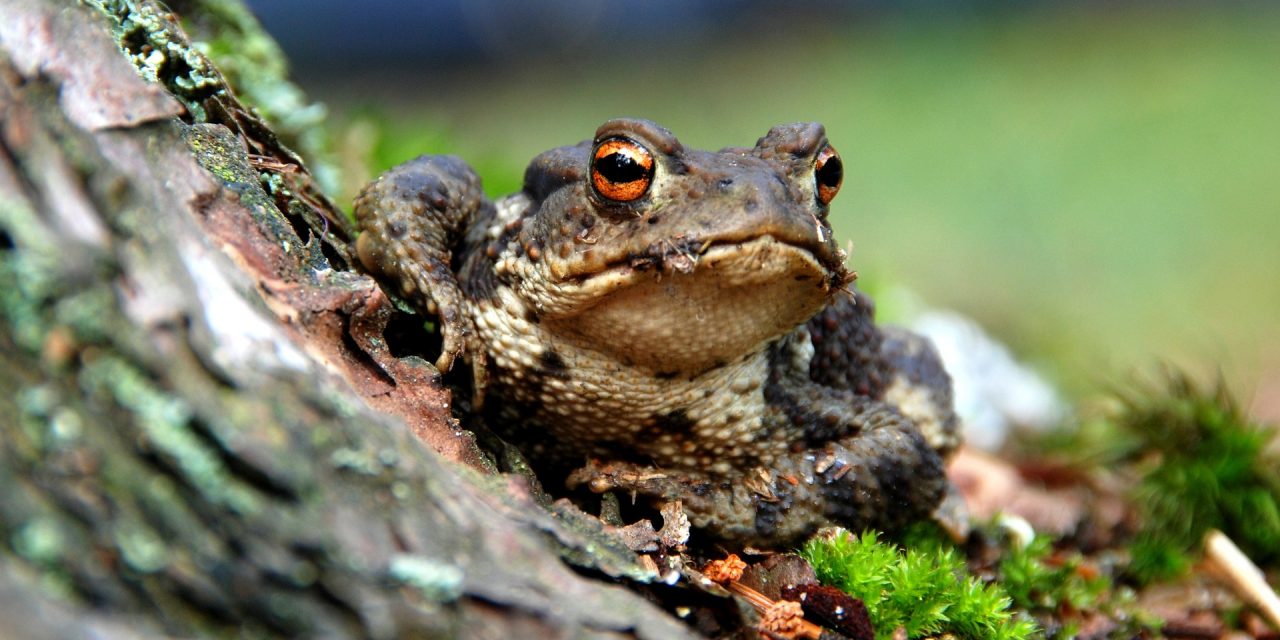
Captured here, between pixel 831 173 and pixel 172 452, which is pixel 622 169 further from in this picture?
pixel 172 452

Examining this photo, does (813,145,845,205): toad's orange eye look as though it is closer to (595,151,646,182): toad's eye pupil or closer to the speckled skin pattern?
the speckled skin pattern

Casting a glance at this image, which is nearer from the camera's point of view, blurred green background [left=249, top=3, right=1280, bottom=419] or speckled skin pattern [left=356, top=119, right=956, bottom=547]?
speckled skin pattern [left=356, top=119, right=956, bottom=547]

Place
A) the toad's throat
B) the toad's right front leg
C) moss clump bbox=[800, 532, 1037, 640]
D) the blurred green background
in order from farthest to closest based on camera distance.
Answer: the blurred green background, the toad's right front leg, moss clump bbox=[800, 532, 1037, 640], the toad's throat

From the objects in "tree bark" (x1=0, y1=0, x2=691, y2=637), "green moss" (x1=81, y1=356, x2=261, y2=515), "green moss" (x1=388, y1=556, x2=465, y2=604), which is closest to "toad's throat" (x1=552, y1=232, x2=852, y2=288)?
"tree bark" (x1=0, y1=0, x2=691, y2=637)

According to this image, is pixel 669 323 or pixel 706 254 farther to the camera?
pixel 669 323

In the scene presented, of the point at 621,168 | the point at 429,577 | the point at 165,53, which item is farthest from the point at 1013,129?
the point at 429,577

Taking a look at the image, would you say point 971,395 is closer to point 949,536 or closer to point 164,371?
point 949,536

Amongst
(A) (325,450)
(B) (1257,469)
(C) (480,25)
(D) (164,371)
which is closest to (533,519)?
(A) (325,450)

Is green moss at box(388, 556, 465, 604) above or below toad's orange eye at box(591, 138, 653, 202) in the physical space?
below
